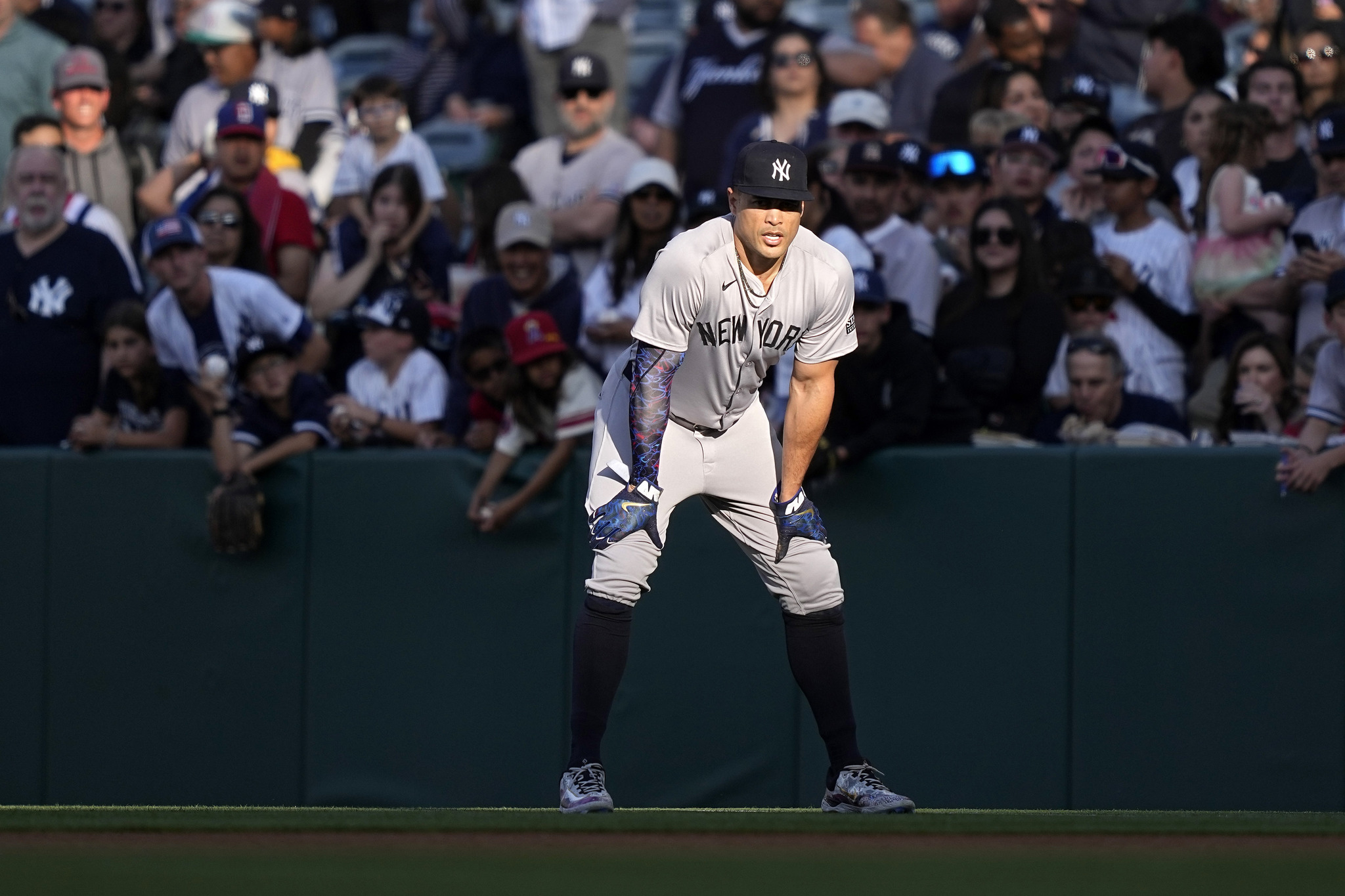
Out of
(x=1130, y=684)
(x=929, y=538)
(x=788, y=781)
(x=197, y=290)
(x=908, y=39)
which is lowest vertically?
(x=788, y=781)

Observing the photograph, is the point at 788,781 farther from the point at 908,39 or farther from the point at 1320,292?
the point at 908,39

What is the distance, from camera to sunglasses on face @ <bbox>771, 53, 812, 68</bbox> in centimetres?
930

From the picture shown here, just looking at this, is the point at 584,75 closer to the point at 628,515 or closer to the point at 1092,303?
the point at 1092,303

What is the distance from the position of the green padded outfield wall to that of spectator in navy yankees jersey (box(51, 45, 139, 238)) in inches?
86.2

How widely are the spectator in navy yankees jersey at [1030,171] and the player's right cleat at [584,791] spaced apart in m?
4.00

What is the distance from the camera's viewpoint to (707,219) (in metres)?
7.38

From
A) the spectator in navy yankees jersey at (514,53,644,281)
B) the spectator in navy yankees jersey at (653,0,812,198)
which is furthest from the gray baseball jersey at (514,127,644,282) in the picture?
the spectator in navy yankees jersey at (653,0,812,198)

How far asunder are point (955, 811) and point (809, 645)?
0.68 meters

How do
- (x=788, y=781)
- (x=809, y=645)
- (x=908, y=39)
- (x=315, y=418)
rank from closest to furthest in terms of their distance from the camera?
1. (x=809, y=645)
2. (x=788, y=781)
3. (x=315, y=418)
4. (x=908, y=39)

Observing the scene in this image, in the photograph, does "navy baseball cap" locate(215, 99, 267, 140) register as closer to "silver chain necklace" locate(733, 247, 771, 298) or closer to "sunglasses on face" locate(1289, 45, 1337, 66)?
"silver chain necklace" locate(733, 247, 771, 298)

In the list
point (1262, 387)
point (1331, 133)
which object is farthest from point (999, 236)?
point (1331, 133)

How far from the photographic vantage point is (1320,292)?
24.7ft

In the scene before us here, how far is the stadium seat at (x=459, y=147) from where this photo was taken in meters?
11.3

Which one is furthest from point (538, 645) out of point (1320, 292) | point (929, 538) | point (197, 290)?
point (1320, 292)
